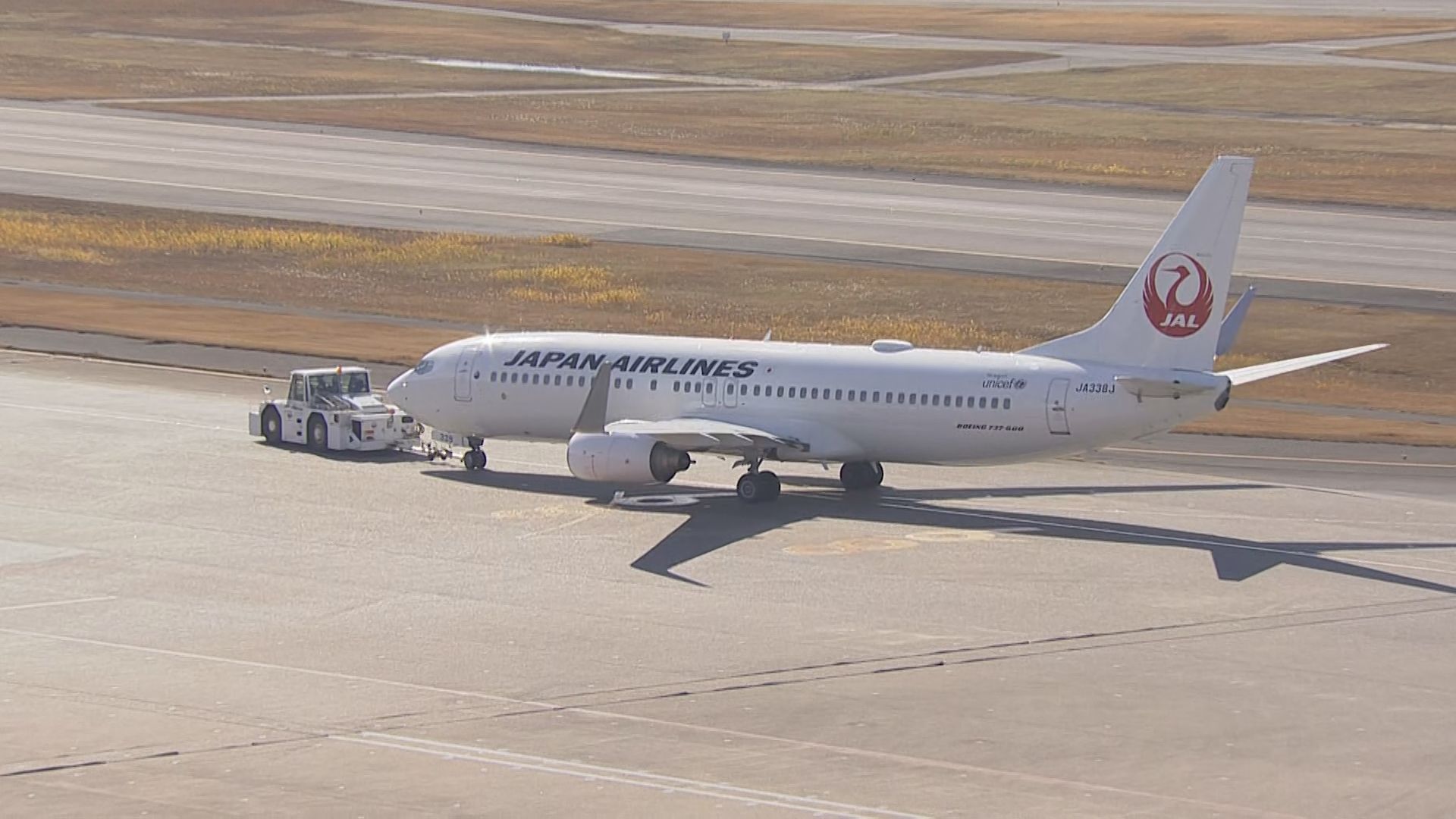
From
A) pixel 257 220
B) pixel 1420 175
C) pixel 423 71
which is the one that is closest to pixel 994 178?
pixel 1420 175

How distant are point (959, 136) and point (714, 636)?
106m

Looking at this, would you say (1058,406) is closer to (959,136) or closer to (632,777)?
(632,777)

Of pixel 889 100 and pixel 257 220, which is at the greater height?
pixel 889 100

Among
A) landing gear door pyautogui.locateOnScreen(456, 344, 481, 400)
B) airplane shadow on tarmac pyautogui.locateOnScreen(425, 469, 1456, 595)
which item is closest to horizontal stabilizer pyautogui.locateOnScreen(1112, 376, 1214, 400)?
airplane shadow on tarmac pyautogui.locateOnScreen(425, 469, 1456, 595)

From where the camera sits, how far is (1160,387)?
55.5 metres

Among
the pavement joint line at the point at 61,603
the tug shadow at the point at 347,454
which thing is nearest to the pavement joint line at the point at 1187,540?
the tug shadow at the point at 347,454

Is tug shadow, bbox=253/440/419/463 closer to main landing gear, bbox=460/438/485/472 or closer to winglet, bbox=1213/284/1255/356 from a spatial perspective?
main landing gear, bbox=460/438/485/472

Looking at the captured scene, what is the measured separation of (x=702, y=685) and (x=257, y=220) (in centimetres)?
7724

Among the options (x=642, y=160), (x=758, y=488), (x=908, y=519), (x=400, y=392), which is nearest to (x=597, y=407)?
(x=758, y=488)

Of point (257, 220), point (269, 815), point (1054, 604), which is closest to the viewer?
point (269, 815)

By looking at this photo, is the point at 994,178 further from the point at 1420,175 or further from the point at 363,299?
the point at 363,299

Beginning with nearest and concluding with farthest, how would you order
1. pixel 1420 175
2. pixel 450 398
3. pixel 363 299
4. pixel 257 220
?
pixel 450 398 < pixel 363 299 < pixel 257 220 < pixel 1420 175

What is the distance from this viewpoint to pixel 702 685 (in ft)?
139

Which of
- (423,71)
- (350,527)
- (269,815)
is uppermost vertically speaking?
(423,71)
